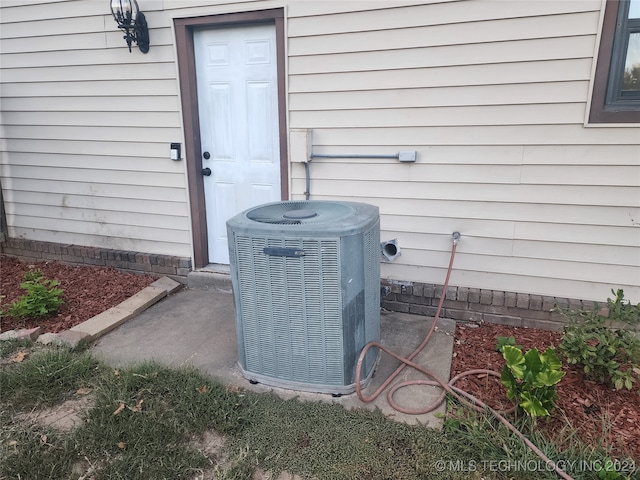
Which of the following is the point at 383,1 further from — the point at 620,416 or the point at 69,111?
the point at 69,111

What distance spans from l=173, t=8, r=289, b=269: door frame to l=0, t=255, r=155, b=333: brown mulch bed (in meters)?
0.75

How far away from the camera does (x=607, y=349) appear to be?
87.7 inches

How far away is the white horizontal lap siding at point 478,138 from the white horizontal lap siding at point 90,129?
1.39 metres

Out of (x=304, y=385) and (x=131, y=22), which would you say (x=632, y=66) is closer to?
(x=304, y=385)

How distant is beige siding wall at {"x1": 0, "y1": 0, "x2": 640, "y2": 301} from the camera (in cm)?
285

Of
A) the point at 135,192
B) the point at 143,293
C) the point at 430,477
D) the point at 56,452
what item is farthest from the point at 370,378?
the point at 135,192

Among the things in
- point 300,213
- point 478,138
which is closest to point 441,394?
point 300,213

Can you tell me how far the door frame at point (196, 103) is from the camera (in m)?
3.43

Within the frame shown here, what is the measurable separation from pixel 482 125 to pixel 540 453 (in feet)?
6.84

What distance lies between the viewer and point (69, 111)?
4.31 metres

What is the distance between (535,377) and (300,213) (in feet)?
4.78

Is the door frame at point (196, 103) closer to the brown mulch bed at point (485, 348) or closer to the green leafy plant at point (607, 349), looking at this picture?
the brown mulch bed at point (485, 348)

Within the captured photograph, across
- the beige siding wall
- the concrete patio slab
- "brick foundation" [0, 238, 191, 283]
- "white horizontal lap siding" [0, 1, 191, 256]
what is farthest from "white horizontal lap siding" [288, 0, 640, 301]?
"brick foundation" [0, 238, 191, 283]

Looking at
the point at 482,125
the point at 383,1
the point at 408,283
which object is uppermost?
the point at 383,1
